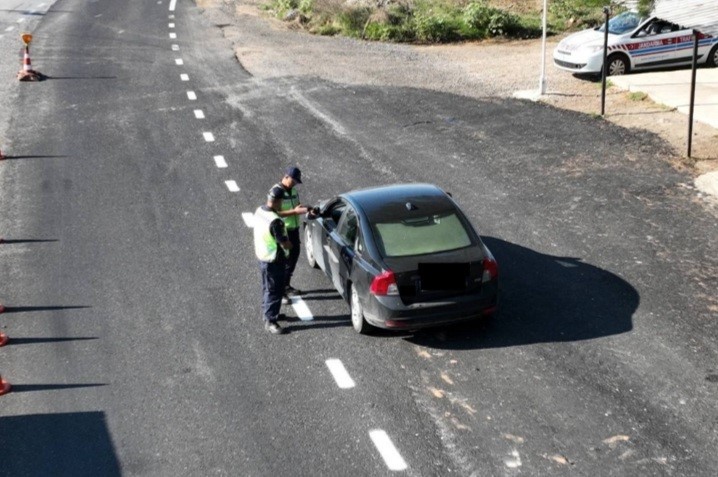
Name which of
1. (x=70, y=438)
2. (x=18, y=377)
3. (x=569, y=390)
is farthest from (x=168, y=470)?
(x=569, y=390)

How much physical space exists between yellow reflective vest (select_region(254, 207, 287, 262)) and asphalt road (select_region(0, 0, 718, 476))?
0.93 m

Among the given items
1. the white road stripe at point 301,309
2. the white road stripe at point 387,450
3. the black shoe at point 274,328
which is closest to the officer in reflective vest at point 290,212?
the white road stripe at point 301,309

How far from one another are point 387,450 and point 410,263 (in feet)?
8.26

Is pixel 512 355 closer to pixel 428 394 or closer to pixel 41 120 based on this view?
pixel 428 394

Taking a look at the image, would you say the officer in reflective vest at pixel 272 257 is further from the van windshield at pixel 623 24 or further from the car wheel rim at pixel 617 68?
the van windshield at pixel 623 24

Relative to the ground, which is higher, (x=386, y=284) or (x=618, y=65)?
(x=386, y=284)

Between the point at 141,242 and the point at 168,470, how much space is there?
6176mm

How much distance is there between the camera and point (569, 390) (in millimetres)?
9469

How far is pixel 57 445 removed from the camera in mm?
8664

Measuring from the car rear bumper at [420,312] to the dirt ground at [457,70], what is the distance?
8179mm

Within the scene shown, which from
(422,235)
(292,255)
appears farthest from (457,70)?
(422,235)

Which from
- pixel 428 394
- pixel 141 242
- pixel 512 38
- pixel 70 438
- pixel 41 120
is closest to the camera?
pixel 70 438

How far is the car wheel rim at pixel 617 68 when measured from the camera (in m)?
23.4

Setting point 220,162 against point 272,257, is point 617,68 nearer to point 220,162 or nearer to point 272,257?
point 220,162
